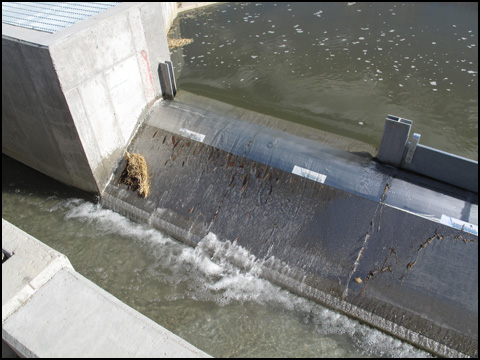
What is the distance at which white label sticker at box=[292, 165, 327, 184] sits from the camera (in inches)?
264

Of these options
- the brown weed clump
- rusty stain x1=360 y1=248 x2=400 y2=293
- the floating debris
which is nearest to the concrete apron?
rusty stain x1=360 y1=248 x2=400 y2=293

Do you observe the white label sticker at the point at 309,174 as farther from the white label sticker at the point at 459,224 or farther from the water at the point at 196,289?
the white label sticker at the point at 459,224

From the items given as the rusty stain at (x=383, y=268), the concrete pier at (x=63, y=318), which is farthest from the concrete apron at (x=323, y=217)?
the concrete pier at (x=63, y=318)

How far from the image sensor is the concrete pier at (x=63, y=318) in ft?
12.8

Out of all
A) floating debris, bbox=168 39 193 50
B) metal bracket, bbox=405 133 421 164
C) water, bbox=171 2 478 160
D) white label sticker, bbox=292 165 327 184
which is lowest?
floating debris, bbox=168 39 193 50

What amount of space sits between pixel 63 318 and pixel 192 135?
15.2 feet

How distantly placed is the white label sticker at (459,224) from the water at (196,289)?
1911mm

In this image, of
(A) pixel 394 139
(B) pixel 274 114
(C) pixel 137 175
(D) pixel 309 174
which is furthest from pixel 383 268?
(B) pixel 274 114

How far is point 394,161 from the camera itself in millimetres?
6746

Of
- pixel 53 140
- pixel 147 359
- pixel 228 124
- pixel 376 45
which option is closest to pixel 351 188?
pixel 228 124

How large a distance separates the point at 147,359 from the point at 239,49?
11941 millimetres

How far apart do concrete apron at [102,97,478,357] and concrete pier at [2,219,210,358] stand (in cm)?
276

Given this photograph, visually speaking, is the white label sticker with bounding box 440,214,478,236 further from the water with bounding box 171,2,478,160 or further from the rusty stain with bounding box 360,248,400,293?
the water with bounding box 171,2,478,160

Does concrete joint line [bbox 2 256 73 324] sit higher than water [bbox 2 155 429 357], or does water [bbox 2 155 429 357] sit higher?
concrete joint line [bbox 2 256 73 324]
